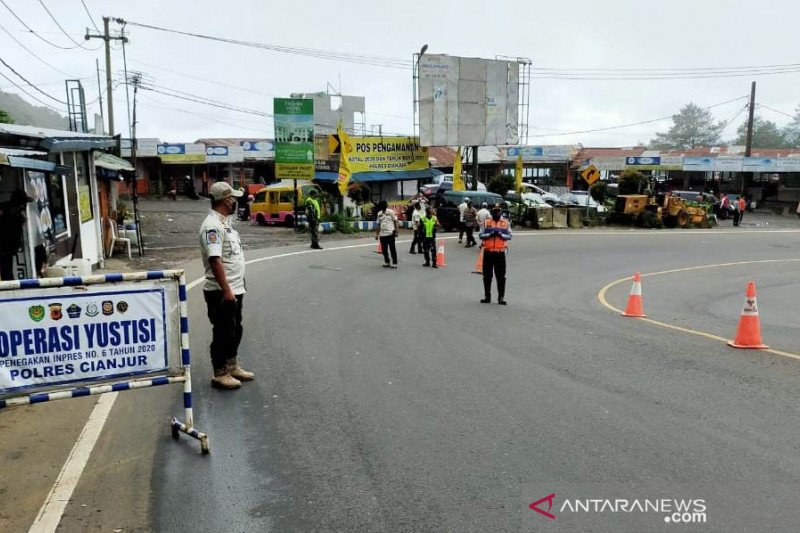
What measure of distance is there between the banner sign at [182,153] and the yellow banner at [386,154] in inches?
903

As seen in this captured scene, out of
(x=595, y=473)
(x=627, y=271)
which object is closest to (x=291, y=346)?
(x=595, y=473)

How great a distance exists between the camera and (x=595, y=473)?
427cm

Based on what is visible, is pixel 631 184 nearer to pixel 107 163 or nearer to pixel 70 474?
pixel 107 163

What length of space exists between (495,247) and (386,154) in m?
23.5

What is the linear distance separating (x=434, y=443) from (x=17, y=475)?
2.90 meters

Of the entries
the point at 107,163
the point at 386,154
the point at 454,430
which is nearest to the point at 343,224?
the point at 386,154

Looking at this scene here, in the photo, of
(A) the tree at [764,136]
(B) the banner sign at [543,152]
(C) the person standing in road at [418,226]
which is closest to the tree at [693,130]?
(A) the tree at [764,136]

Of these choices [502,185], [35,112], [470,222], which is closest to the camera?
[470,222]

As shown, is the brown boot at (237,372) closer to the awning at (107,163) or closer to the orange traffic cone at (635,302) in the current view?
the orange traffic cone at (635,302)

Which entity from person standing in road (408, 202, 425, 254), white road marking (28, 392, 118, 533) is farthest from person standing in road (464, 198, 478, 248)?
white road marking (28, 392, 118, 533)

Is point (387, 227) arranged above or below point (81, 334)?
below

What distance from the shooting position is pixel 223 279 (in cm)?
575

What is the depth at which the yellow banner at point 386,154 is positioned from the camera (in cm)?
3284

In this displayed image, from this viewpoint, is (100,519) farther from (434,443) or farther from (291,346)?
(291,346)
